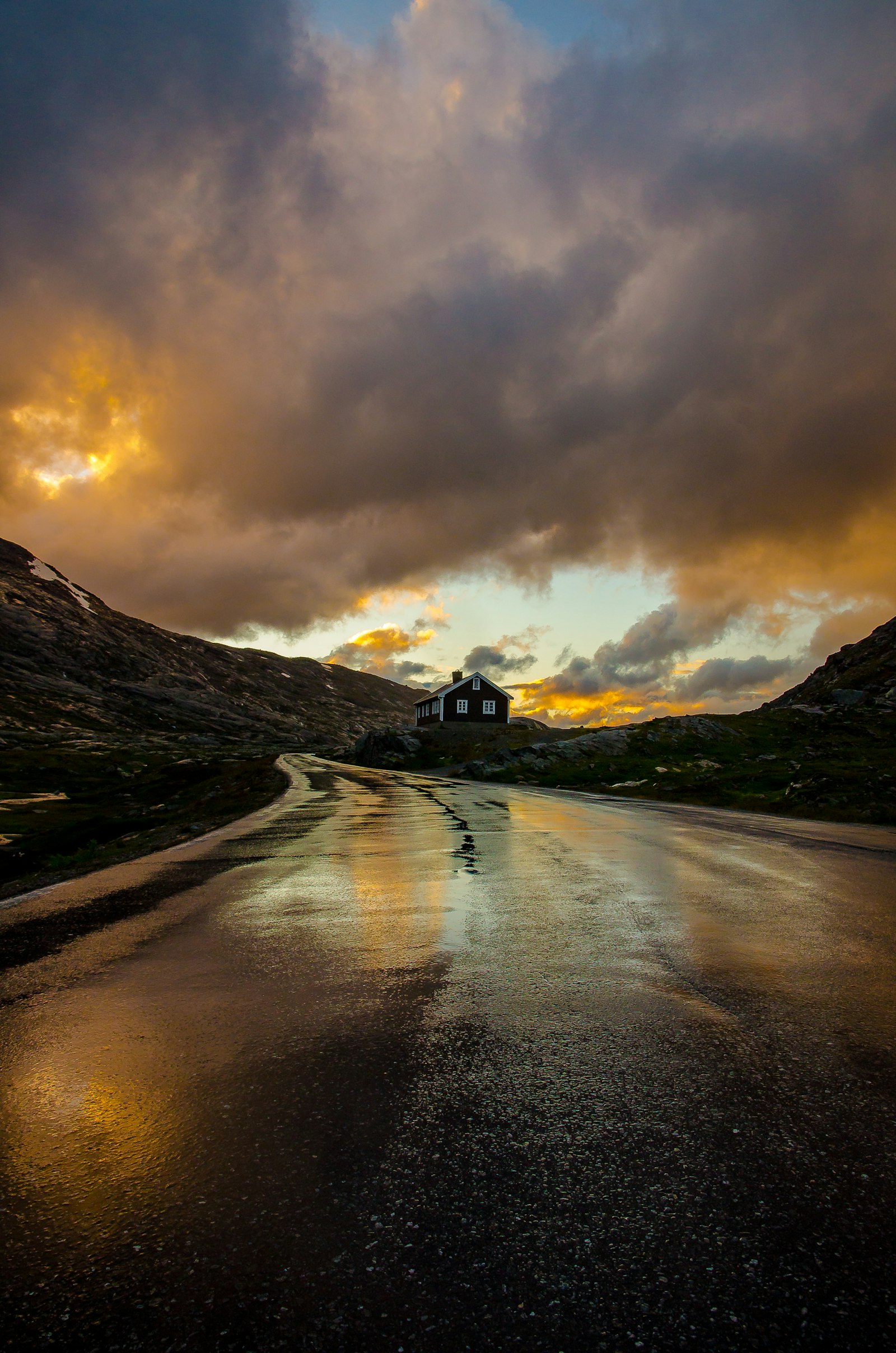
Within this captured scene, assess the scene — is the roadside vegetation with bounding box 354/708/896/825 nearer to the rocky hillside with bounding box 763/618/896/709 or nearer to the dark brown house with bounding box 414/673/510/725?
the rocky hillside with bounding box 763/618/896/709

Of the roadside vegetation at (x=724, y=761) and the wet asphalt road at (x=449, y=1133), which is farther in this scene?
the roadside vegetation at (x=724, y=761)

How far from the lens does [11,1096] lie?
3.95 m

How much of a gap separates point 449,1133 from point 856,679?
292ft

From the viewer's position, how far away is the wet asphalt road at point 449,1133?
94.5 inches

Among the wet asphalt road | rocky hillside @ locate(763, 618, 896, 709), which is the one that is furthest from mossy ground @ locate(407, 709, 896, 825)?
the wet asphalt road

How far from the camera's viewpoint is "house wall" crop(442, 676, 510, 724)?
95.3m

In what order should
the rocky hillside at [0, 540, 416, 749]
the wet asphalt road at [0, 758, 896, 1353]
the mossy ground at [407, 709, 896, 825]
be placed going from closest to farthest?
the wet asphalt road at [0, 758, 896, 1353] → the mossy ground at [407, 709, 896, 825] → the rocky hillside at [0, 540, 416, 749]

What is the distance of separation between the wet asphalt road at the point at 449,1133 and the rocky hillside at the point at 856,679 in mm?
60456

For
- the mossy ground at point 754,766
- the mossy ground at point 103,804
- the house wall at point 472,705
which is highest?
the house wall at point 472,705

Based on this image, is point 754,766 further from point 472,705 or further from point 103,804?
point 472,705

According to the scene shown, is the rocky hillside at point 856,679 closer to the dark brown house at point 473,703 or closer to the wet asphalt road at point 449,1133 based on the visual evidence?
the dark brown house at point 473,703

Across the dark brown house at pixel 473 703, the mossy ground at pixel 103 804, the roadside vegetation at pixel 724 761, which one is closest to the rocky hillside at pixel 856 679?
the roadside vegetation at pixel 724 761

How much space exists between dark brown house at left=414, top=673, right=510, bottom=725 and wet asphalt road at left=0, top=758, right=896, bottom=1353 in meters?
87.1

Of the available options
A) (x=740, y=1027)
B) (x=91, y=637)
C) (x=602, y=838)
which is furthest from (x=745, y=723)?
(x=91, y=637)
